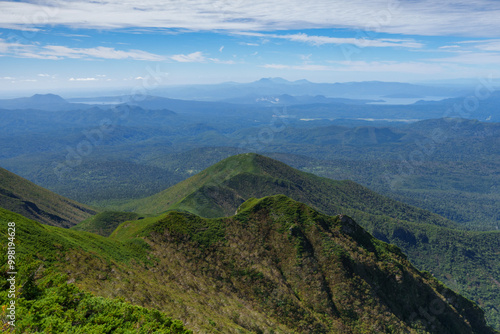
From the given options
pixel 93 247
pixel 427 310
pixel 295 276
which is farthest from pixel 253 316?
pixel 427 310

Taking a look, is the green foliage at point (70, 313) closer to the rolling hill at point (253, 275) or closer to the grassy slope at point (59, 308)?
the grassy slope at point (59, 308)

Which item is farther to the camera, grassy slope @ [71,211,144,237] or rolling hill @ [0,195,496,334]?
grassy slope @ [71,211,144,237]

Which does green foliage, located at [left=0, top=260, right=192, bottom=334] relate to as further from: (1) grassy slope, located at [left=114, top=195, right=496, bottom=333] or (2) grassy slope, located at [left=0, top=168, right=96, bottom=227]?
(2) grassy slope, located at [left=0, top=168, right=96, bottom=227]

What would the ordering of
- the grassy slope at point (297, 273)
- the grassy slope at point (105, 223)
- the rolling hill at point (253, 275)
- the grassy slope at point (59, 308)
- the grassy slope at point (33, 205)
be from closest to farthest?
1. the grassy slope at point (59, 308)
2. the rolling hill at point (253, 275)
3. the grassy slope at point (297, 273)
4. the grassy slope at point (105, 223)
5. the grassy slope at point (33, 205)

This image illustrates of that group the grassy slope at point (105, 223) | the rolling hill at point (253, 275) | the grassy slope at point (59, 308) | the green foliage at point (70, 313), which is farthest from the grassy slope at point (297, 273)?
the grassy slope at point (105, 223)

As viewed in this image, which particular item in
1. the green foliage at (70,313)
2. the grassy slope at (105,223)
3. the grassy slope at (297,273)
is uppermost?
the green foliage at (70,313)

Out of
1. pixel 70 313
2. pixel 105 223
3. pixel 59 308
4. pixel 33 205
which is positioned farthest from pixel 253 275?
pixel 33 205

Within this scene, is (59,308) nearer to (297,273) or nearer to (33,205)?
(297,273)

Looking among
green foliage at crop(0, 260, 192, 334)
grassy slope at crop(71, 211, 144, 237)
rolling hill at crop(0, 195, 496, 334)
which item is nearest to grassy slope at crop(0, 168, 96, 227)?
grassy slope at crop(71, 211, 144, 237)

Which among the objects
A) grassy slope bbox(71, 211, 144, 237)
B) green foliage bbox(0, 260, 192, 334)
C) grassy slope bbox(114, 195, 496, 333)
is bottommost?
grassy slope bbox(71, 211, 144, 237)

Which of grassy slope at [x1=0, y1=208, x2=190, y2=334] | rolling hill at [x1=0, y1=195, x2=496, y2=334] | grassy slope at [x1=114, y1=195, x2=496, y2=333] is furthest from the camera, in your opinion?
grassy slope at [x1=114, y1=195, x2=496, y2=333]

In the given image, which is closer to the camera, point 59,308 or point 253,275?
point 59,308

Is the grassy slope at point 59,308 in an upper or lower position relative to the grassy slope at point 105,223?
upper

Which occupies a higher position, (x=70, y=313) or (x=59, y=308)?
(x=59, y=308)
